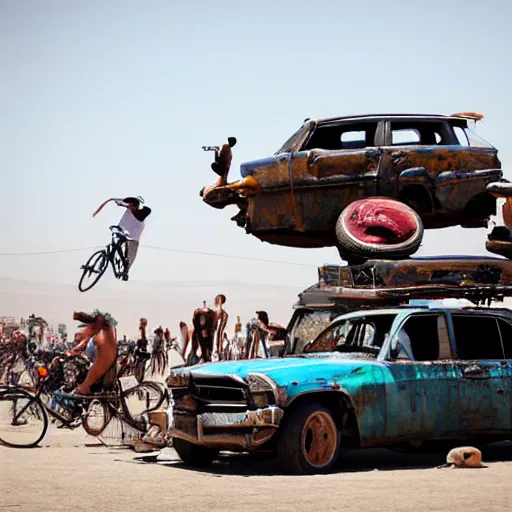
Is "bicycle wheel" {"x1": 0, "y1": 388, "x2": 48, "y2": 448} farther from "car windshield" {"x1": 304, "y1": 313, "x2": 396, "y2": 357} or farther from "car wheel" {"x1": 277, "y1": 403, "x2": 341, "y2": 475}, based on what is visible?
"car wheel" {"x1": 277, "y1": 403, "x2": 341, "y2": 475}

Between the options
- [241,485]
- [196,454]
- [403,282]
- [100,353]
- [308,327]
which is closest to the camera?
[241,485]

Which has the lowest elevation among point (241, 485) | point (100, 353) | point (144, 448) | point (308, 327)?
point (241, 485)

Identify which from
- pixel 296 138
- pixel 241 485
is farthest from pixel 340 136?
pixel 241 485

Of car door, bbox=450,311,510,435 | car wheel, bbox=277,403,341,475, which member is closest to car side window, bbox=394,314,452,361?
car door, bbox=450,311,510,435

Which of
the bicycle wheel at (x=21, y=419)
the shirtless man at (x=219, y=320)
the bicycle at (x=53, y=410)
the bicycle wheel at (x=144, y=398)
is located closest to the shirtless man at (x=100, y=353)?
the bicycle at (x=53, y=410)

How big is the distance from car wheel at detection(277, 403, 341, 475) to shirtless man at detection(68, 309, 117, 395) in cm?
409

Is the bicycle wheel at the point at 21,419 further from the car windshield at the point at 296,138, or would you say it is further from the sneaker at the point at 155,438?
A: the car windshield at the point at 296,138

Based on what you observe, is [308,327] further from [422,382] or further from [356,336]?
[422,382]

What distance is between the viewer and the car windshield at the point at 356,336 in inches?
473

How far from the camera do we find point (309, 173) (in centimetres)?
1638

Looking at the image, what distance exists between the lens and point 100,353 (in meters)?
14.4

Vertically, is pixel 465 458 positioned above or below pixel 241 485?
above

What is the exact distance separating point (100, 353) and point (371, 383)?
4281 mm

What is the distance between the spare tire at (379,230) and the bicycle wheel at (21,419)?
4.15m
